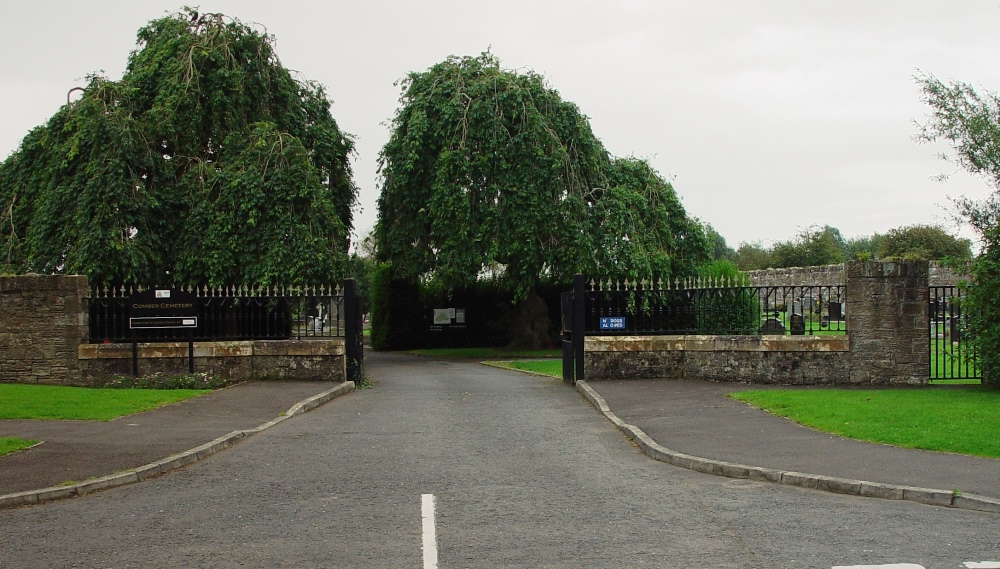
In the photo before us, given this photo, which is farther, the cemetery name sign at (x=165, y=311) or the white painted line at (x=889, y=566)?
the cemetery name sign at (x=165, y=311)

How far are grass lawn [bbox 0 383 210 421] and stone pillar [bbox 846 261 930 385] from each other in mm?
11952

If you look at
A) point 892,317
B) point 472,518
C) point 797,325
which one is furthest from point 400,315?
point 472,518

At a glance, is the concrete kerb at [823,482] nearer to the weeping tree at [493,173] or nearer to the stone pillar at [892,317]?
the stone pillar at [892,317]

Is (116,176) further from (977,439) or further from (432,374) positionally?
(977,439)

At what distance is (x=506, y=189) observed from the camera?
103ft

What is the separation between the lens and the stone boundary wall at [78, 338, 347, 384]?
61.3 feet

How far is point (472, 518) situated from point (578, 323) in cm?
1133

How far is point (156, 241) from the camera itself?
2634 cm

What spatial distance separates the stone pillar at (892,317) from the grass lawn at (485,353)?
18560mm

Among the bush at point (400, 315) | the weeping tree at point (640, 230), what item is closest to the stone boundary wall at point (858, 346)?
the weeping tree at point (640, 230)

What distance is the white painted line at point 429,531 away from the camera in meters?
6.12

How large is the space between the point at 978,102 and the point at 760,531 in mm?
23089

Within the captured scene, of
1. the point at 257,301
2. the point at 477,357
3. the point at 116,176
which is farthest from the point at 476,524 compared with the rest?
the point at 477,357

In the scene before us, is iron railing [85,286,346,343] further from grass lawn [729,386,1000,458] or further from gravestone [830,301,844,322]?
gravestone [830,301,844,322]
